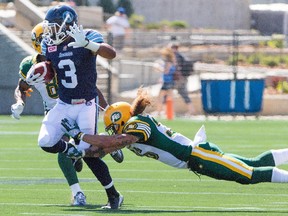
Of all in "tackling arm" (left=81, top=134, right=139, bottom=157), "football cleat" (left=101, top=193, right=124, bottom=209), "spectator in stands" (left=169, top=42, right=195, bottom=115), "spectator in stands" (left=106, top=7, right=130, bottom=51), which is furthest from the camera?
"spectator in stands" (left=106, top=7, right=130, bottom=51)

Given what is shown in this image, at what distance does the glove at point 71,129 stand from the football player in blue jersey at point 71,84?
7 cm

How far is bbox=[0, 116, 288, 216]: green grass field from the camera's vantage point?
1006 cm

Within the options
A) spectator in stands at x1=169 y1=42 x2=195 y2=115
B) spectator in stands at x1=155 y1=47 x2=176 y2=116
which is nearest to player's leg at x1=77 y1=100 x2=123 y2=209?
spectator in stands at x1=155 y1=47 x2=176 y2=116

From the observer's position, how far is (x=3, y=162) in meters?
14.7

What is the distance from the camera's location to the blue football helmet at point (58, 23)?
10383 mm

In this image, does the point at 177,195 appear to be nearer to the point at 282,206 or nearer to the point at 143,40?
the point at 282,206

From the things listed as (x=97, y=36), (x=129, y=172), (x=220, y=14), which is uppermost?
(x=97, y=36)

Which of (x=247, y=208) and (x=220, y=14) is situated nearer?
(x=247, y=208)

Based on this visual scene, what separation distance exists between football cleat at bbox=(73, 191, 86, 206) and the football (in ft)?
3.70

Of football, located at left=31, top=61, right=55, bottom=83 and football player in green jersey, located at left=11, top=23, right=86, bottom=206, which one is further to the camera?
football player in green jersey, located at left=11, top=23, right=86, bottom=206

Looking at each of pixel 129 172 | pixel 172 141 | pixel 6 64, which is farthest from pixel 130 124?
pixel 6 64

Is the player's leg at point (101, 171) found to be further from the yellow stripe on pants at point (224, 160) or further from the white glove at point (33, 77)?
the yellow stripe on pants at point (224, 160)

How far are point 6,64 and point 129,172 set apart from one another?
11701 millimetres

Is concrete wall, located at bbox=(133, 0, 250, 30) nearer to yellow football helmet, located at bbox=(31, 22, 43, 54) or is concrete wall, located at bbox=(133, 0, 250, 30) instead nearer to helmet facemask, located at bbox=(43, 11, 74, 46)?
yellow football helmet, located at bbox=(31, 22, 43, 54)
